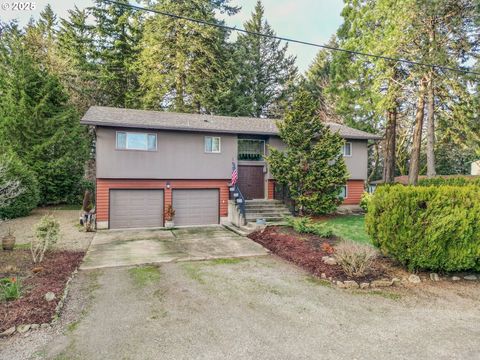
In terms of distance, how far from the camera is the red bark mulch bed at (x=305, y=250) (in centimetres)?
652

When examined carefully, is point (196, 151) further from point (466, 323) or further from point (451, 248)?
point (466, 323)

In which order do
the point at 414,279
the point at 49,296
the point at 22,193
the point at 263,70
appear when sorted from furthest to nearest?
the point at 263,70 → the point at 22,193 → the point at 414,279 → the point at 49,296

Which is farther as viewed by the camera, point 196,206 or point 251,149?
point 251,149

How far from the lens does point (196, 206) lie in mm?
13727

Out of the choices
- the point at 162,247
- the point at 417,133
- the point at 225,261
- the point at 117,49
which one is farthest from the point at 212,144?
the point at 117,49

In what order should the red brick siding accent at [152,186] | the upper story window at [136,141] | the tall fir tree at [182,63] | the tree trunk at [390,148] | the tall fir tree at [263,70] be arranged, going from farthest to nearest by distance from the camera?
the tall fir tree at [263,70] < the tall fir tree at [182,63] < the tree trunk at [390,148] < the upper story window at [136,141] < the red brick siding accent at [152,186]

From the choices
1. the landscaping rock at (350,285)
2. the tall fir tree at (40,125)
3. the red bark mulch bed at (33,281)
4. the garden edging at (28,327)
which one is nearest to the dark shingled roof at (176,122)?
the tall fir tree at (40,125)

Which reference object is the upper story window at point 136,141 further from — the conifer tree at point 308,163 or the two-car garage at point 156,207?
the conifer tree at point 308,163

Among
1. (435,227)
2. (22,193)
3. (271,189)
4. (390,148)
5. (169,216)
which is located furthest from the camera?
(390,148)

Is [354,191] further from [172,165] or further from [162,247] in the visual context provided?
[162,247]

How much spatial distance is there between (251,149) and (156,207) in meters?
5.46

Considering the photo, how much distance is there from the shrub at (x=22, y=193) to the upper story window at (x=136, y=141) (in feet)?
17.6

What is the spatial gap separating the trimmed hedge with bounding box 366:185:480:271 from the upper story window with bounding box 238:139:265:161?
8820 mm

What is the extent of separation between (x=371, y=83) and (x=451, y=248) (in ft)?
46.9
